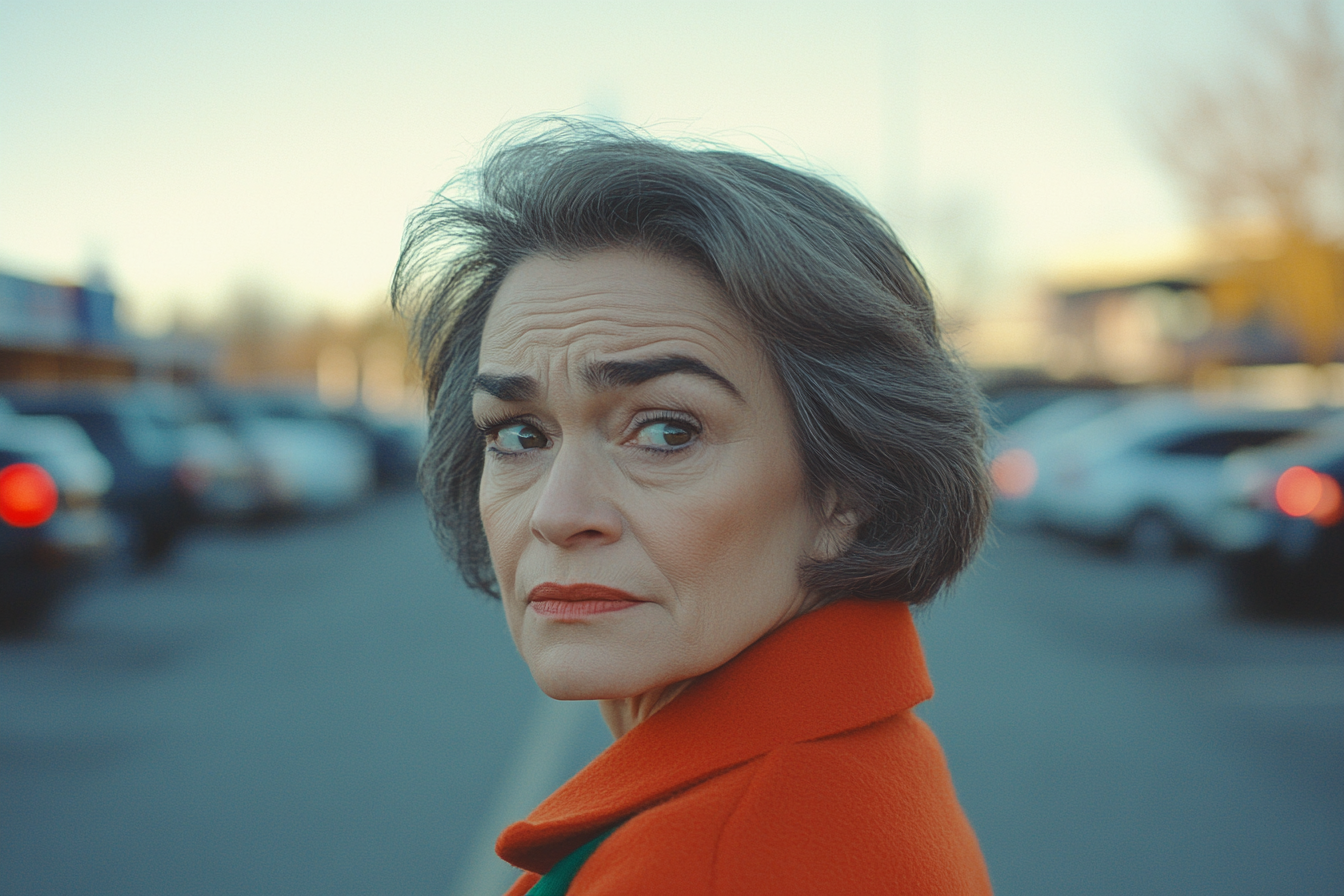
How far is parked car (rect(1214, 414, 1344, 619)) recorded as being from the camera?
9094mm

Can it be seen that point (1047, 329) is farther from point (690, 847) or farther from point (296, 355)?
point (690, 847)

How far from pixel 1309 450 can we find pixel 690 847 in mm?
9644

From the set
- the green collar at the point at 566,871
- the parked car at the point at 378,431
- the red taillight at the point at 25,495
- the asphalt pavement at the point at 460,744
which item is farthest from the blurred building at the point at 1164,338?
the green collar at the point at 566,871

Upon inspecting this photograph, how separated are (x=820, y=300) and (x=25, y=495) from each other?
27.4 ft

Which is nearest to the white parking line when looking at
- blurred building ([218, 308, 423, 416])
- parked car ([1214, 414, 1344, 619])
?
parked car ([1214, 414, 1344, 619])

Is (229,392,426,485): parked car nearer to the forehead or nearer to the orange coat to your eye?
the forehead

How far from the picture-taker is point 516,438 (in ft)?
5.27

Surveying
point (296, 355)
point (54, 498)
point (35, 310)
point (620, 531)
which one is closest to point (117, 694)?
point (54, 498)

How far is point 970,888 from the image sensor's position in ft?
4.43

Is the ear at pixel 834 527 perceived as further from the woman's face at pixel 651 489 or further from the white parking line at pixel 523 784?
the white parking line at pixel 523 784

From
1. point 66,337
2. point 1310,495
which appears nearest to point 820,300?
point 1310,495

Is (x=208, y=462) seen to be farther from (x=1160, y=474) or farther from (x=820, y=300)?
(x=820, y=300)

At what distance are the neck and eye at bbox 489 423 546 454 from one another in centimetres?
37

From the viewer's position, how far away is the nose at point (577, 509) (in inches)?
55.6
